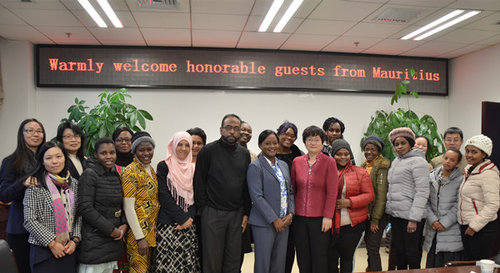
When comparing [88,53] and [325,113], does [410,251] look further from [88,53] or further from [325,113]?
[88,53]

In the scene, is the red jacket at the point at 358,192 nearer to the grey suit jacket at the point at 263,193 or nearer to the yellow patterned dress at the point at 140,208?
the grey suit jacket at the point at 263,193

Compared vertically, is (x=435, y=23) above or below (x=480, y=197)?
above

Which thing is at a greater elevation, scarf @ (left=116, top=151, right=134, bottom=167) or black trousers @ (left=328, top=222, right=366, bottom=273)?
scarf @ (left=116, top=151, right=134, bottom=167)


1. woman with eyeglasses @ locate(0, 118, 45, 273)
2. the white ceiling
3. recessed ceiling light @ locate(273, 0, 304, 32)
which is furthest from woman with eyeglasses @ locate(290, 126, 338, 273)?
woman with eyeglasses @ locate(0, 118, 45, 273)

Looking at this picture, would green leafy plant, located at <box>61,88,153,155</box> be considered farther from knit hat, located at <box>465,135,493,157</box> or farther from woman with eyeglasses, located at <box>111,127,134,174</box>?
knit hat, located at <box>465,135,493,157</box>

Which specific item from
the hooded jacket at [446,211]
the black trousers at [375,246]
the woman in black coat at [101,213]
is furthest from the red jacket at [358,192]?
the woman in black coat at [101,213]

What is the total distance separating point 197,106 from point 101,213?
131 inches

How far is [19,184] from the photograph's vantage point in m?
2.53

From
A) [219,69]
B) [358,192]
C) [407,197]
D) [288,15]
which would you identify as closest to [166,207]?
[358,192]

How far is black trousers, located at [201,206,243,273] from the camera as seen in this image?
2926mm

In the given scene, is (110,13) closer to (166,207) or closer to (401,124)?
(166,207)

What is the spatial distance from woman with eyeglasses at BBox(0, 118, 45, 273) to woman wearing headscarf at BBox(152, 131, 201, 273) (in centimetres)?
95

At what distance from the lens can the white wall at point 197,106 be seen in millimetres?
5254

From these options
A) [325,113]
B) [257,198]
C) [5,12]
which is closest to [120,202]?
[257,198]
